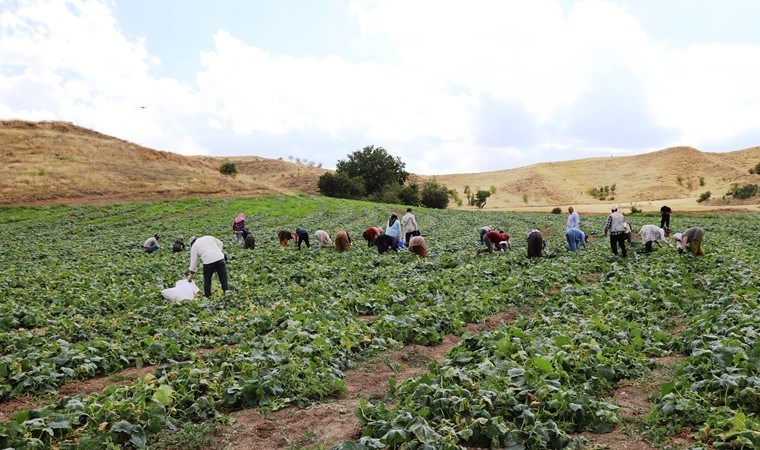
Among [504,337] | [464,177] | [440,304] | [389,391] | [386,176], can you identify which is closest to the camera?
[389,391]

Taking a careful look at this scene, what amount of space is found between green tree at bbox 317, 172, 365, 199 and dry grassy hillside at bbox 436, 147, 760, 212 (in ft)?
125

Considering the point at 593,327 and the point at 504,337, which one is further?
the point at 593,327

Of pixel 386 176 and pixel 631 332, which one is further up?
pixel 386 176

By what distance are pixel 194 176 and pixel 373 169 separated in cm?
3586

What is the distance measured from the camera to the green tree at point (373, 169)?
92750 mm

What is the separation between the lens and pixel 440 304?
11.8 meters

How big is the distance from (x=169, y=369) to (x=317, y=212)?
4303 cm

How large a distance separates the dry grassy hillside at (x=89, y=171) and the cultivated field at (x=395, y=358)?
40.1m

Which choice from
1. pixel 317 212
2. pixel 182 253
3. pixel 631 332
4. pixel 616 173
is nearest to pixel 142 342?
pixel 631 332

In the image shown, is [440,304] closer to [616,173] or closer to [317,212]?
[317,212]

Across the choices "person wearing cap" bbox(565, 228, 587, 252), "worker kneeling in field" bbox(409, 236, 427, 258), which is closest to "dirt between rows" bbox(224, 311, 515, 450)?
"worker kneeling in field" bbox(409, 236, 427, 258)

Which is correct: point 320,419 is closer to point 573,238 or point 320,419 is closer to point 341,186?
point 573,238

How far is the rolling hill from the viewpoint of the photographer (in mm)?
54531

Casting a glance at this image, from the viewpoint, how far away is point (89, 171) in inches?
2367
